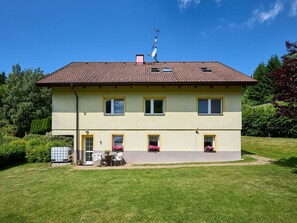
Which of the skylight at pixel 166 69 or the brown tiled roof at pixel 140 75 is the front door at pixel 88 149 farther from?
the skylight at pixel 166 69

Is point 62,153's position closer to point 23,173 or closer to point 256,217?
point 23,173

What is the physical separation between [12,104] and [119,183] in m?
34.2

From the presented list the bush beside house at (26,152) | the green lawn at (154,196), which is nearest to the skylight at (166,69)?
the green lawn at (154,196)

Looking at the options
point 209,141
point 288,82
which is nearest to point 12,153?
point 209,141

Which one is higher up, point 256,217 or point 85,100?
point 85,100

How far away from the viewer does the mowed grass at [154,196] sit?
543 centimetres

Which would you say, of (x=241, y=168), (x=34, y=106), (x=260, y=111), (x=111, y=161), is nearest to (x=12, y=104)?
(x=34, y=106)

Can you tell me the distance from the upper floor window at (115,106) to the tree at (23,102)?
84.7 ft

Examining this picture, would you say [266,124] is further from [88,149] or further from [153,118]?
[88,149]

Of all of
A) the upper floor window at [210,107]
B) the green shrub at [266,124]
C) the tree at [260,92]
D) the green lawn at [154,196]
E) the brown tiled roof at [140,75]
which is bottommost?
the green lawn at [154,196]

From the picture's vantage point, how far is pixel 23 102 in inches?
1288

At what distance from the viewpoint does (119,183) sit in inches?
325

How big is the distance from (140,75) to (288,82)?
864 cm

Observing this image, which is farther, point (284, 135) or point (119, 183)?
point (284, 135)
